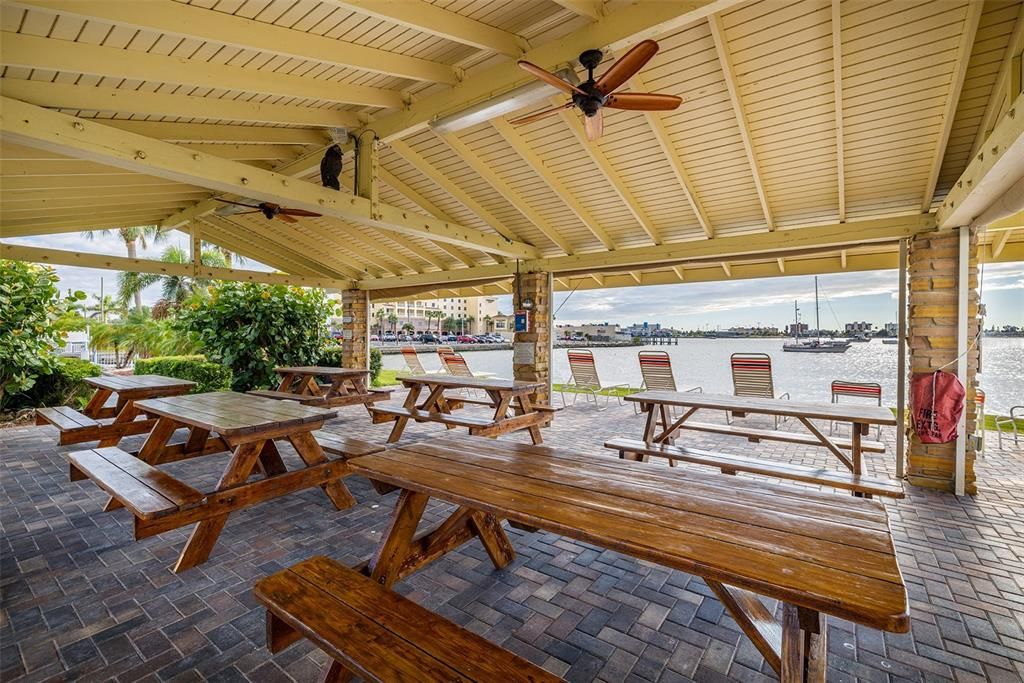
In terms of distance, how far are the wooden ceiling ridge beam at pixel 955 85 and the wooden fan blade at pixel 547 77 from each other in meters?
2.34

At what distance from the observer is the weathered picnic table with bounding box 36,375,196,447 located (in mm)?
4215

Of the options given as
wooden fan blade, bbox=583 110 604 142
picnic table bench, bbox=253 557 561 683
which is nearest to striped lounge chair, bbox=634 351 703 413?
wooden fan blade, bbox=583 110 604 142

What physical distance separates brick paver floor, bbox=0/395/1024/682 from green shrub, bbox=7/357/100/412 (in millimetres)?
4484

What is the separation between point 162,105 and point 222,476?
2766 millimetres

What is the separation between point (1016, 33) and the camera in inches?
107

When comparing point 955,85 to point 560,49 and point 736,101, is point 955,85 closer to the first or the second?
point 736,101

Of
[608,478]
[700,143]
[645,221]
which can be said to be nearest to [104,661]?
[608,478]

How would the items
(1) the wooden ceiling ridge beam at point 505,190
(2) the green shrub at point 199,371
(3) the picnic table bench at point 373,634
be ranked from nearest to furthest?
(3) the picnic table bench at point 373,634 < (1) the wooden ceiling ridge beam at point 505,190 < (2) the green shrub at point 199,371

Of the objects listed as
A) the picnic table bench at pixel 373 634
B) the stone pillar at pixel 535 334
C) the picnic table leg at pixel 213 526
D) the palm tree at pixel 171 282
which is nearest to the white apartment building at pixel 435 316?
the palm tree at pixel 171 282

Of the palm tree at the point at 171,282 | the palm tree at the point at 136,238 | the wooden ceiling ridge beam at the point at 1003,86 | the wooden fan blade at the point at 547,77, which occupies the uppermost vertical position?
the palm tree at the point at 136,238

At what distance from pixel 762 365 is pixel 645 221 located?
2.46 meters

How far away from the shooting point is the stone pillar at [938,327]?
398 cm

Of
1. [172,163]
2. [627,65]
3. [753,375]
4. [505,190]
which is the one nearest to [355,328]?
[505,190]

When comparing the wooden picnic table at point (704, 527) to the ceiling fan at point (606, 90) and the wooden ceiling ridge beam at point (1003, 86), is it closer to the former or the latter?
the ceiling fan at point (606, 90)
